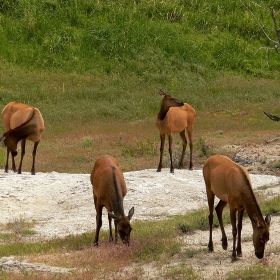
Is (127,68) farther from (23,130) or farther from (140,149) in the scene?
(23,130)

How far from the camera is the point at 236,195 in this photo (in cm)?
993

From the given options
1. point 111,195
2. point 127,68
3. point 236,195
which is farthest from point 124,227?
point 127,68

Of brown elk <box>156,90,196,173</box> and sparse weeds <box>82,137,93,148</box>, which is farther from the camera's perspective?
sparse weeds <box>82,137,93,148</box>

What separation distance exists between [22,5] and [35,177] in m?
19.8

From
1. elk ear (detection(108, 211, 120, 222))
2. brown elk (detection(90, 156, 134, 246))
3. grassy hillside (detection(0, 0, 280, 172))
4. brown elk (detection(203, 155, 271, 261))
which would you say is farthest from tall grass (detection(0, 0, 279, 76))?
elk ear (detection(108, 211, 120, 222))

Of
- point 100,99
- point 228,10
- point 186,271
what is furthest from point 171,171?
point 228,10

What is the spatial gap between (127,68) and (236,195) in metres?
23.2

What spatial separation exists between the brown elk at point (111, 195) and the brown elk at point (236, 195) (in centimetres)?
137

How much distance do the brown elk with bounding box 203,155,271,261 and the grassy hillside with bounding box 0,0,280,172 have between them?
40.3ft

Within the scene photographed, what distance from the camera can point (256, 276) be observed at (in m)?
9.15

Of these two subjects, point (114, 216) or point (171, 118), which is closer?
point (114, 216)

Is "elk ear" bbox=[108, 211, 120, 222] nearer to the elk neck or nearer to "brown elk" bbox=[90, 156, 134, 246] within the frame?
"brown elk" bbox=[90, 156, 134, 246]

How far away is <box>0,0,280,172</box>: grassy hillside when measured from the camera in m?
26.9

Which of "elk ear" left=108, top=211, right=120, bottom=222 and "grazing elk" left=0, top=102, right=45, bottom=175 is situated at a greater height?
"elk ear" left=108, top=211, right=120, bottom=222
